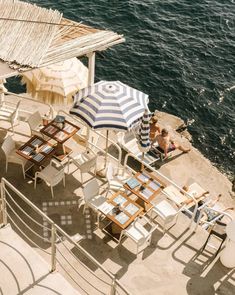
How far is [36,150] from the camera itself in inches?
500

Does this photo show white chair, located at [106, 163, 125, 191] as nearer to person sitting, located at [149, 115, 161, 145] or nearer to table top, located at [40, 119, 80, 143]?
table top, located at [40, 119, 80, 143]

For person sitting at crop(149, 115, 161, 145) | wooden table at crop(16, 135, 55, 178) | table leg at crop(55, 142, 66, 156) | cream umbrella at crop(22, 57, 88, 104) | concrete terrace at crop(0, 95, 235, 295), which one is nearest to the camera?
concrete terrace at crop(0, 95, 235, 295)

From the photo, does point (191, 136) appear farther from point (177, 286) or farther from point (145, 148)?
point (177, 286)

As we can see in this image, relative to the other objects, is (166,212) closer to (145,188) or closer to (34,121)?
(145,188)

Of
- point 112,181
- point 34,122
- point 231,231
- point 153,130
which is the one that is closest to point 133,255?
point 112,181

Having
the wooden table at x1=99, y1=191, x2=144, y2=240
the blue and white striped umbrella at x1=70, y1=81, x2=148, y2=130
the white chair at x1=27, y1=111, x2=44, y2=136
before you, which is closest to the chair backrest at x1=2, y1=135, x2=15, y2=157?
the white chair at x1=27, y1=111, x2=44, y2=136

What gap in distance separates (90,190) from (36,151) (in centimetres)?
222

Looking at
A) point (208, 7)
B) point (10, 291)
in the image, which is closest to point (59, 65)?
point (10, 291)

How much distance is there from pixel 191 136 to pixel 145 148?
11269 millimetres

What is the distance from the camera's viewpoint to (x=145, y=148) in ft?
41.2

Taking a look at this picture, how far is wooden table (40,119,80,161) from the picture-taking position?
12836 mm

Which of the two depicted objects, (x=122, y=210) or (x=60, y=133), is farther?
(x=60, y=133)

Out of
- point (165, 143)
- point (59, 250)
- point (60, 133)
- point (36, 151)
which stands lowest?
point (165, 143)

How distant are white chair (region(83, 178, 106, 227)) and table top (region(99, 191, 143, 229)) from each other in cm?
16
